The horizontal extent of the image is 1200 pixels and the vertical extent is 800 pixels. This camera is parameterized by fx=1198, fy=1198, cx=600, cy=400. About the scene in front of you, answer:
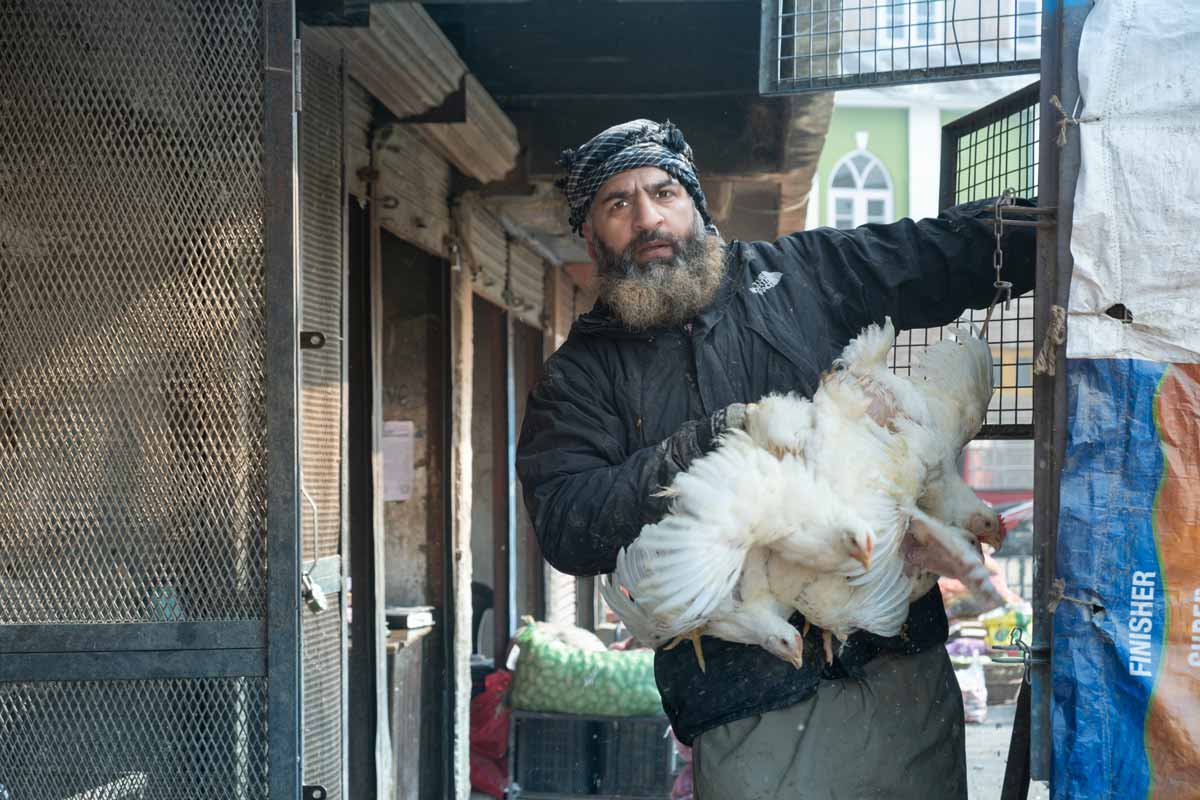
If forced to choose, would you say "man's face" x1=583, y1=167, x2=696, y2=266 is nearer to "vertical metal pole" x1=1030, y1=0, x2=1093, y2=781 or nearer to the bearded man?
the bearded man

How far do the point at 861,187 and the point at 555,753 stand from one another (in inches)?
873

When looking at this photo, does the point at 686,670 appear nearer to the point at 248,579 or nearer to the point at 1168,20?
the point at 248,579

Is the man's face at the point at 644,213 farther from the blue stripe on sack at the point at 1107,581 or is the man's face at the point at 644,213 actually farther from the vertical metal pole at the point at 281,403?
the blue stripe on sack at the point at 1107,581

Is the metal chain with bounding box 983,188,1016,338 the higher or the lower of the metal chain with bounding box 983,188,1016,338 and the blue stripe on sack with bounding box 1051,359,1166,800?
the higher

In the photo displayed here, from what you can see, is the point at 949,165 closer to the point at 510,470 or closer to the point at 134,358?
the point at 134,358

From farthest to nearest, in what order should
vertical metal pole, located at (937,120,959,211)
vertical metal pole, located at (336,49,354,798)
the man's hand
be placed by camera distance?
vertical metal pole, located at (336,49,354,798)
vertical metal pole, located at (937,120,959,211)
the man's hand

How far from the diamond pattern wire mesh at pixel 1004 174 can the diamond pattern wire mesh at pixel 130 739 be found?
5.70 feet

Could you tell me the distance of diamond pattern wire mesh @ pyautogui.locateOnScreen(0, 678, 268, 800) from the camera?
2.59 metres

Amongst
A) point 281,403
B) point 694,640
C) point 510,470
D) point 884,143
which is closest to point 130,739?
point 281,403

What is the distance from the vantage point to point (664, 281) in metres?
2.72

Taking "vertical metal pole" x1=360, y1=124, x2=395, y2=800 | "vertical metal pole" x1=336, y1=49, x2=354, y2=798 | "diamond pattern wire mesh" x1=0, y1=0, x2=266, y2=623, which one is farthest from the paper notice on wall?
"diamond pattern wire mesh" x1=0, y1=0, x2=266, y2=623

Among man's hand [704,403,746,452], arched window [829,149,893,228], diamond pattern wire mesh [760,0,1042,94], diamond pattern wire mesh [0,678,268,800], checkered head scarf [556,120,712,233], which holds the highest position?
arched window [829,149,893,228]

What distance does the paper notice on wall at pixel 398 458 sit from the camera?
221 inches

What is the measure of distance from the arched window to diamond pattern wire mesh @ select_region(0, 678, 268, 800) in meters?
24.5
